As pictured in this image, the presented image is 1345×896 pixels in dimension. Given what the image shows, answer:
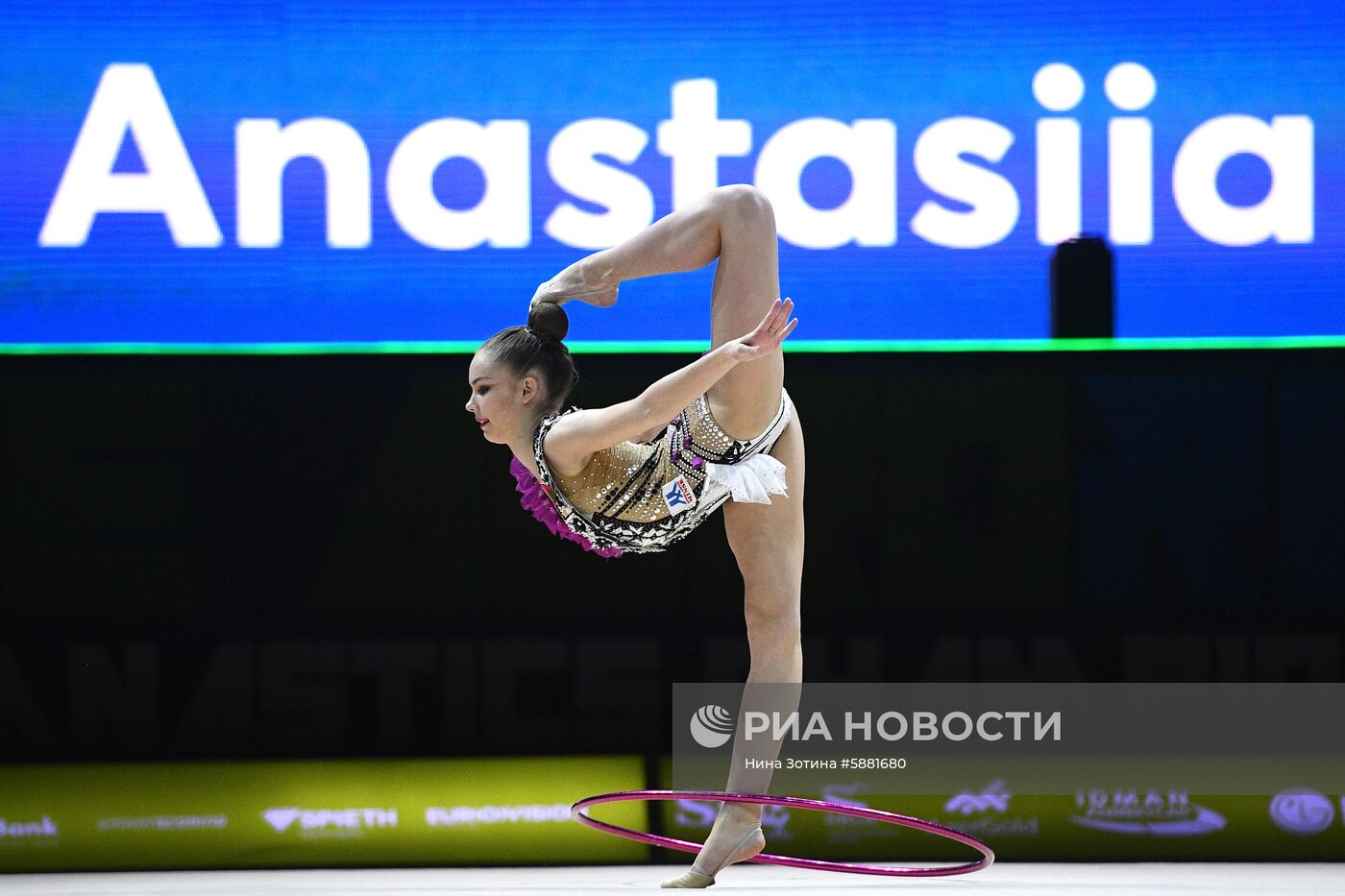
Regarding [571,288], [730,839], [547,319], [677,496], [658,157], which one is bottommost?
[730,839]

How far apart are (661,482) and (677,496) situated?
51 mm

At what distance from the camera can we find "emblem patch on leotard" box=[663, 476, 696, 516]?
11.2 ft

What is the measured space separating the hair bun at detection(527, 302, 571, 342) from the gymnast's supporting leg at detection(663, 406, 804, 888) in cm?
63

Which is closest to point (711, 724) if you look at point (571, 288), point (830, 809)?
point (830, 809)

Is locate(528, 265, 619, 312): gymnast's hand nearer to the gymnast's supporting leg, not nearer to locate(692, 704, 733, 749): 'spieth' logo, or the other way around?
the gymnast's supporting leg

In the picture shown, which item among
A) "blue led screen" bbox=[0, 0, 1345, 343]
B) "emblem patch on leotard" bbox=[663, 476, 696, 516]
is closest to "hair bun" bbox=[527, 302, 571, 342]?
"emblem patch on leotard" bbox=[663, 476, 696, 516]

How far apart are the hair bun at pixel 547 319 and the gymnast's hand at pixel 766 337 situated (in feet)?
1.99

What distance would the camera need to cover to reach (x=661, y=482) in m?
3.42

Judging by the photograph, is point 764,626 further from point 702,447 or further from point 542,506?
point 542,506

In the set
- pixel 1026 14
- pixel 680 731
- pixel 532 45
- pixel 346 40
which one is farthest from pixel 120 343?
pixel 1026 14

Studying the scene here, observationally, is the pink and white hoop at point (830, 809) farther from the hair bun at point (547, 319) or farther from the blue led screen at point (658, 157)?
the blue led screen at point (658, 157)

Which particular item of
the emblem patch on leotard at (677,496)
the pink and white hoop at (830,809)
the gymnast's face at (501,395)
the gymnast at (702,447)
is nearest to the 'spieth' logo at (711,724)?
the pink and white hoop at (830,809)

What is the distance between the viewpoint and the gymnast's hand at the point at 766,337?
9.98 ft

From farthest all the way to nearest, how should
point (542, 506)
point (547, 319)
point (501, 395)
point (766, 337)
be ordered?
1. point (542, 506)
2. point (547, 319)
3. point (501, 395)
4. point (766, 337)
